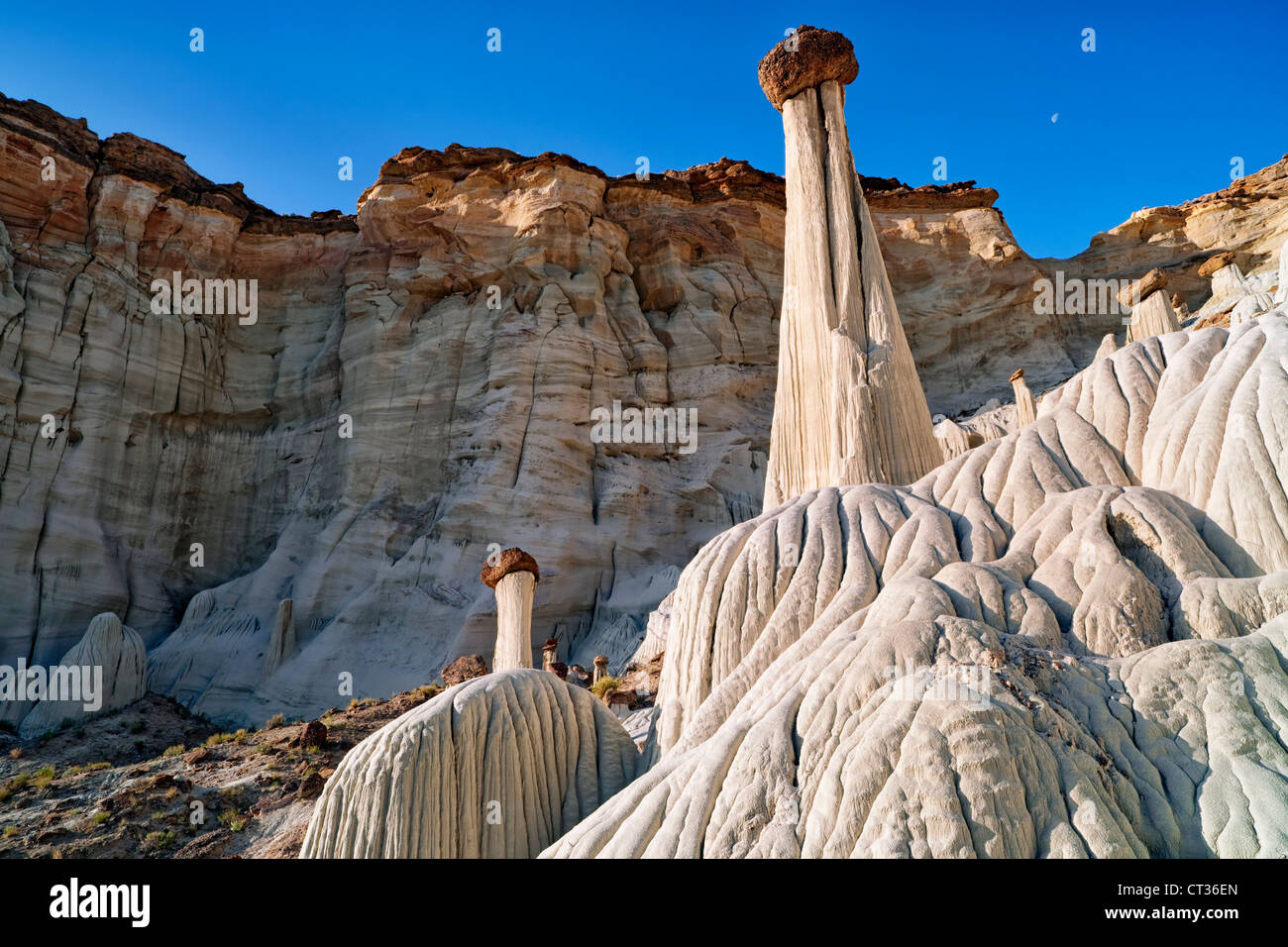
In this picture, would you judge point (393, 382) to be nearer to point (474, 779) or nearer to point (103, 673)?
point (103, 673)

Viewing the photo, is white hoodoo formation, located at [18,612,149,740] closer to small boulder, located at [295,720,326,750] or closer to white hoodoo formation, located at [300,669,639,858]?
small boulder, located at [295,720,326,750]

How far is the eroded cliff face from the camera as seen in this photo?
23.4 meters

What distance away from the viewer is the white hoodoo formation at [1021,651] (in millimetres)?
4965

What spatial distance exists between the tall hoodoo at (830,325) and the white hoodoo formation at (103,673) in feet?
44.3

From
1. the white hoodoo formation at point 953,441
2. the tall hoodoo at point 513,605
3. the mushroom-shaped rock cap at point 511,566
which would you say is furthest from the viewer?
the white hoodoo formation at point 953,441

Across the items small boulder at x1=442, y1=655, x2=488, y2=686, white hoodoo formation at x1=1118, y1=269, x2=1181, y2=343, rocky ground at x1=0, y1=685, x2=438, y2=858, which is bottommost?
rocky ground at x1=0, y1=685, x2=438, y2=858

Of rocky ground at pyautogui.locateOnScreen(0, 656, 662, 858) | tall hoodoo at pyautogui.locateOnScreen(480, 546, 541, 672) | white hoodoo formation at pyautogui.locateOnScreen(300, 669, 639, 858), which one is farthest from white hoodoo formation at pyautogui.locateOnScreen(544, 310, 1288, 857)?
tall hoodoo at pyautogui.locateOnScreen(480, 546, 541, 672)

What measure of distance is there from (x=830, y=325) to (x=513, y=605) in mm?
6554

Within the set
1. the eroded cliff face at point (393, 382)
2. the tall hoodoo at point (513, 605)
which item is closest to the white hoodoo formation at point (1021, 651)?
the tall hoodoo at point (513, 605)

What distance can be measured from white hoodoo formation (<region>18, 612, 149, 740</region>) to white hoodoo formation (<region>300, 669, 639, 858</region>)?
14.5 m

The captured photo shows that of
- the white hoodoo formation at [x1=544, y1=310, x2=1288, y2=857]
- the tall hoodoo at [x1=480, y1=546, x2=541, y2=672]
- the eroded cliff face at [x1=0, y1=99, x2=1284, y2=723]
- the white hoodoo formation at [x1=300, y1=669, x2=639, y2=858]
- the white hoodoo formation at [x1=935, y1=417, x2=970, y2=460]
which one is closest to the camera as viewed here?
the white hoodoo formation at [x1=544, y1=310, x2=1288, y2=857]

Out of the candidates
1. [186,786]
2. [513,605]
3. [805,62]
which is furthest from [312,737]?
[805,62]

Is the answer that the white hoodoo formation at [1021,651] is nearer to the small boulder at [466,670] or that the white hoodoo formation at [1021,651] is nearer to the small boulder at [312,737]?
the small boulder at [312,737]

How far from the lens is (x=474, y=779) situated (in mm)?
7391
